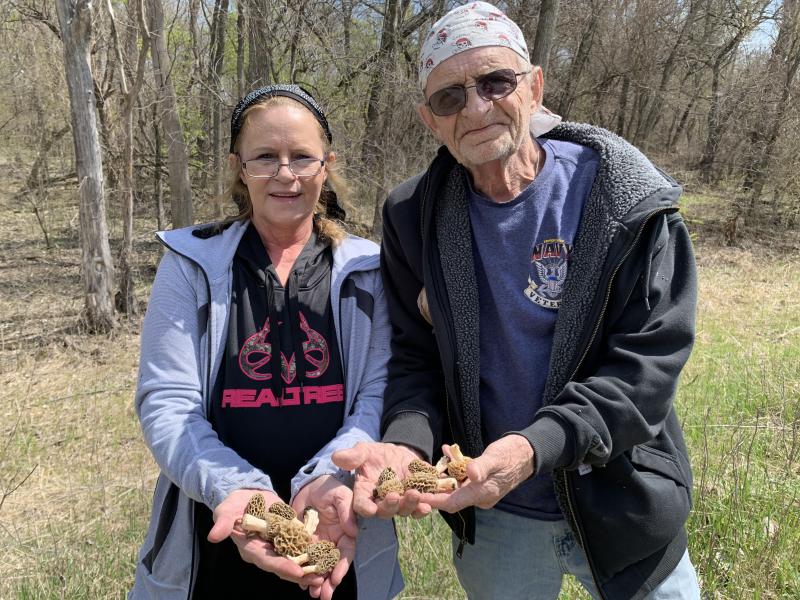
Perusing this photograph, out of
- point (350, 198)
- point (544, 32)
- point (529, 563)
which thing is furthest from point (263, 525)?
point (544, 32)

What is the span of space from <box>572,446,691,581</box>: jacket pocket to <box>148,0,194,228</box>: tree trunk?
8465 mm

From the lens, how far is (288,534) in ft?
5.58

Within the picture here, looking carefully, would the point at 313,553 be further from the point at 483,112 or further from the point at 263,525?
the point at 483,112

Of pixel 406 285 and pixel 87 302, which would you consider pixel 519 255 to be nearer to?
pixel 406 285

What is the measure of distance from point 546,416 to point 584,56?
16.9 metres

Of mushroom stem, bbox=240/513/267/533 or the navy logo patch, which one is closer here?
mushroom stem, bbox=240/513/267/533

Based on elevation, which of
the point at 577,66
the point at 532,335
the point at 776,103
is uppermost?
the point at 577,66

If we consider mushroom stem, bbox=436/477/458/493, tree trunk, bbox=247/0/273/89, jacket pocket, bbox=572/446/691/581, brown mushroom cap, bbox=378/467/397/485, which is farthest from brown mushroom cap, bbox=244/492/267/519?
tree trunk, bbox=247/0/273/89

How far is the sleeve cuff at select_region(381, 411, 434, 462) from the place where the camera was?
1922 millimetres

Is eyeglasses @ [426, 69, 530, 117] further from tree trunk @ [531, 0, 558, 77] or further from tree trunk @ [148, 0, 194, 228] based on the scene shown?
tree trunk @ [531, 0, 558, 77]

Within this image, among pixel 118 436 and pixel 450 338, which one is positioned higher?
pixel 450 338

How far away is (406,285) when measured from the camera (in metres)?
2.15

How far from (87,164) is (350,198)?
6.39 m

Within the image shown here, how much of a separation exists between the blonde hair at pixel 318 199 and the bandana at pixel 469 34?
51 cm
